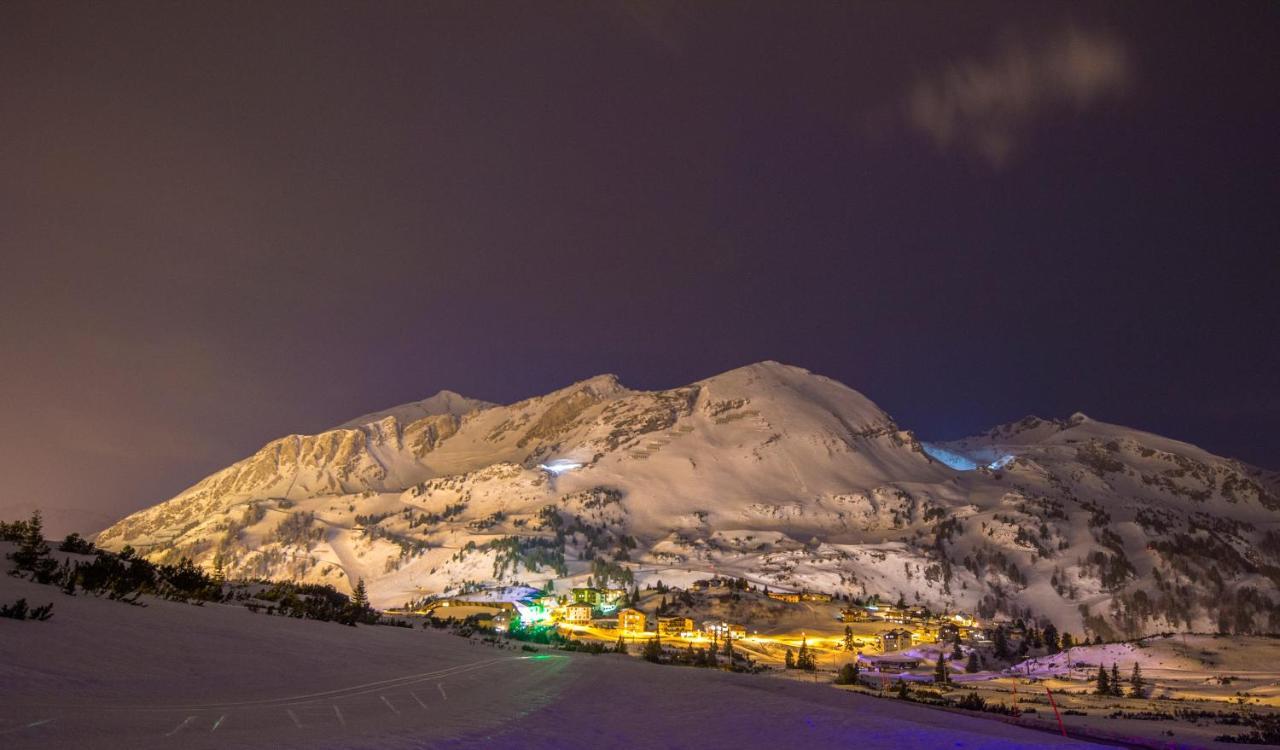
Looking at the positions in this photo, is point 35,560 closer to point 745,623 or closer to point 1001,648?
point 1001,648

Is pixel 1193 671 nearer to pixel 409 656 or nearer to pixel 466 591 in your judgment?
pixel 409 656

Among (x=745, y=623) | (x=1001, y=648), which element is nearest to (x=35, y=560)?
(x=1001, y=648)

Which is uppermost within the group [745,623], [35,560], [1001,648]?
[35,560]

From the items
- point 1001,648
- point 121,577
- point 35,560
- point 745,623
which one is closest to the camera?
point 35,560

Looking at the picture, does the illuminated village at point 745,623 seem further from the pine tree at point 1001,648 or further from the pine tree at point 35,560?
the pine tree at point 35,560

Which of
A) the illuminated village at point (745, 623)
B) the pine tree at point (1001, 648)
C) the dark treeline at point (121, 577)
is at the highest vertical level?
the dark treeline at point (121, 577)

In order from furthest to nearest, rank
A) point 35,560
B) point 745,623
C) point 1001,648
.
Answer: point 745,623
point 1001,648
point 35,560

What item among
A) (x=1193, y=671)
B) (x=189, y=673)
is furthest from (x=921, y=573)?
(x=189, y=673)

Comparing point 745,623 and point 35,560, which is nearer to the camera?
point 35,560

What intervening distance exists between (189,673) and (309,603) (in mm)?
15573

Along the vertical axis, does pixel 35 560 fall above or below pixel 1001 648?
above

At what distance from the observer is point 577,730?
7.69 metres

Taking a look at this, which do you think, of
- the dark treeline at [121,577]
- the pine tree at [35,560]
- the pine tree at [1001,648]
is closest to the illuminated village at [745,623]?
the pine tree at [1001,648]

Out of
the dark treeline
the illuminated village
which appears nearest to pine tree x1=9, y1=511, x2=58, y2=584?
the dark treeline
